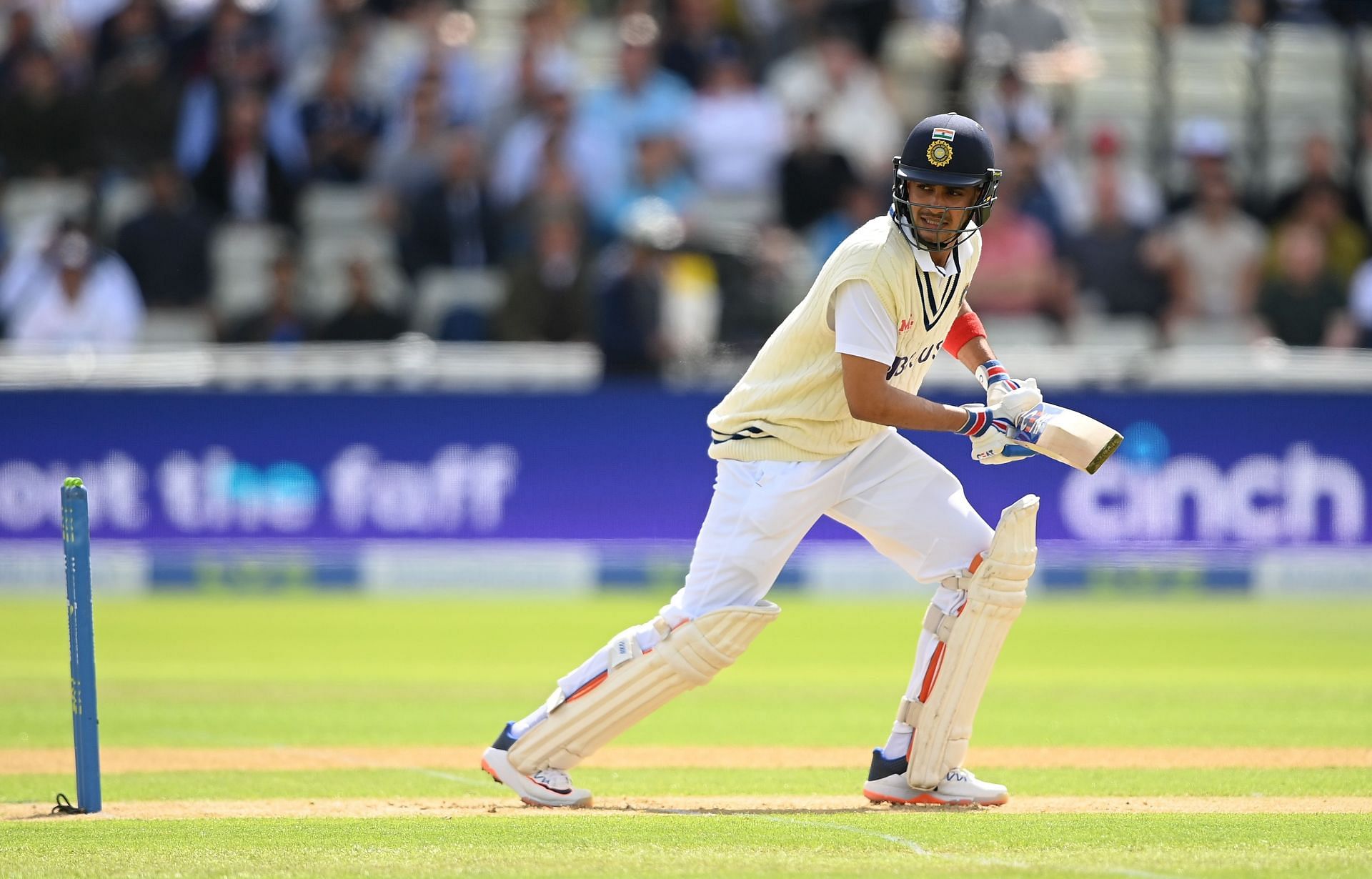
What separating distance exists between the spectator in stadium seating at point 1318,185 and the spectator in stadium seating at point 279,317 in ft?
24.3

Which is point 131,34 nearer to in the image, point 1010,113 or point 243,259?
point 243,259

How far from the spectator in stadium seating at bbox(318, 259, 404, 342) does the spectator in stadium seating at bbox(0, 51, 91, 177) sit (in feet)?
9.25

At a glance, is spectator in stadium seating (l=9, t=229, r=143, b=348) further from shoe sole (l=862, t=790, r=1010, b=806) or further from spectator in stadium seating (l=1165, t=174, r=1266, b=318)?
shoe sole (l=862, t=790, r=1010, b=806)

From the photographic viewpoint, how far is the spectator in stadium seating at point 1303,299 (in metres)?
13.6

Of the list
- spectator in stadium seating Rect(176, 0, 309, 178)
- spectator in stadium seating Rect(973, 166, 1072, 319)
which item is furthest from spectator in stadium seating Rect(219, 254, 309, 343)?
spectator in stadium seating Rect(973, 166, 1072, 319)

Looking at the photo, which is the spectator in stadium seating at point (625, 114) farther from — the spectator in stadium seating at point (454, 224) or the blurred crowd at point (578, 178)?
the spectator in stadium seating at point (454, 224)

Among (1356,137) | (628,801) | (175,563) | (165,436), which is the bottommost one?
(628,801)

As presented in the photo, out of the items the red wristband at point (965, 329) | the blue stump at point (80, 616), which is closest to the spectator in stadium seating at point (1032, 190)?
the red wristband at point (965, 329)

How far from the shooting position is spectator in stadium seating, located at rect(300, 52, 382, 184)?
14.6 metres

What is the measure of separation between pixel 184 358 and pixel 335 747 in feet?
20.6

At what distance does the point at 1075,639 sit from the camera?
425 inches

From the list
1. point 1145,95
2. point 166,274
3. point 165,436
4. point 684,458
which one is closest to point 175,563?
point 165,436

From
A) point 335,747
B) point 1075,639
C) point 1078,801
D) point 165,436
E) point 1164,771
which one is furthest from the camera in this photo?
point 165,436

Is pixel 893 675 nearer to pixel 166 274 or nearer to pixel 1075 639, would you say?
pixel 1075 639
